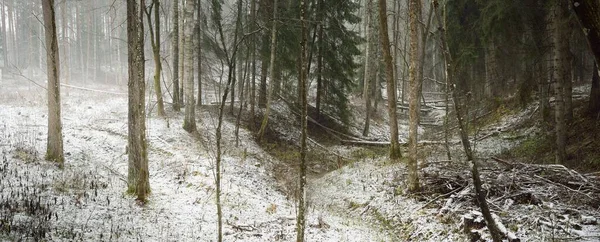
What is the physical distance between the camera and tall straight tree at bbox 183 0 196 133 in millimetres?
13703

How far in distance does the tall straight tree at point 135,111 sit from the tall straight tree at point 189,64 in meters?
5.65

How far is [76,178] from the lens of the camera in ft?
27.0

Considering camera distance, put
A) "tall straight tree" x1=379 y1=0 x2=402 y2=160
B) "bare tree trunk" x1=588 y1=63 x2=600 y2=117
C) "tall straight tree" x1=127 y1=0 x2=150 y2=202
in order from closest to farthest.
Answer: "tall straight tree" x1=127 y1=0 x2=150 y2=202
"bare tree trunk" x1=588 y1=63 x2=600 y2=117
"tall straight tree" x1=379 y1=0 x2=402 y2=160

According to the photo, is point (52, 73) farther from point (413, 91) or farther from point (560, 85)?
point (560, 85)

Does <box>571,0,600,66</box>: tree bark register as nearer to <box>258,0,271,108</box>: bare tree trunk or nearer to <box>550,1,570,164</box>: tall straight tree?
<box>550,1,570,164</box>: tall straight tree

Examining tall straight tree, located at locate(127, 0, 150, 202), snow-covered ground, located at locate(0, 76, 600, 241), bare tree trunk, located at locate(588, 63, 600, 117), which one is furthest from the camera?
bare tree trunk, located at locate(588, 63, 600, 117)

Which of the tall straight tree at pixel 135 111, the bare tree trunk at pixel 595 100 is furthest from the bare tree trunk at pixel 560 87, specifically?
the tall straight tree at pixel 135 111

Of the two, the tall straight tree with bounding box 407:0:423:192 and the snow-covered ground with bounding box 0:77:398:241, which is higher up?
the tall straight tree with bounding box 407:0:423:192

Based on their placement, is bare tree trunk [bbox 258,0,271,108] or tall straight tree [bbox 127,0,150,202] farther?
bare tree trunk [bbox 258,0,271,108]

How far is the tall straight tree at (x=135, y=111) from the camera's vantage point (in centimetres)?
791

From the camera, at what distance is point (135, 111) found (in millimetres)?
8047

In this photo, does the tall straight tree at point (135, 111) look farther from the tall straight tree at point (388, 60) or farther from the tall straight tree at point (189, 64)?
the tall straight tree at point (388, 60)

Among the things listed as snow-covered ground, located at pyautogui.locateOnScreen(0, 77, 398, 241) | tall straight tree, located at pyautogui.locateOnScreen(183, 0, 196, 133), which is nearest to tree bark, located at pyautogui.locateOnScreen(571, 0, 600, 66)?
snow-covered ground, located at pyautogui.locateOnScreen(0, 77, 398, 241)

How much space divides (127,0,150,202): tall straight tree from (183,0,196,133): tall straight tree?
5653 millimetres
